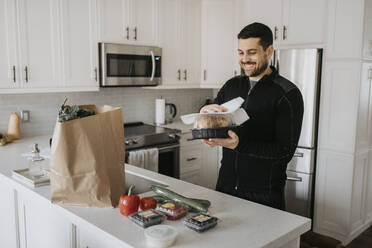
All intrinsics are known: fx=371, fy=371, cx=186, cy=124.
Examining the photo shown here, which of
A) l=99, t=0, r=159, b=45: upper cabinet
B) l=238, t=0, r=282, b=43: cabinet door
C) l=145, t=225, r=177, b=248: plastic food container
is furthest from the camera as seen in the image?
l=238, t=0, r=282, b=43: cabinet door

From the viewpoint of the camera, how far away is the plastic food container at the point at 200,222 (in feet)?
4.34

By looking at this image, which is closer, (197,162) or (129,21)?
(129,21)

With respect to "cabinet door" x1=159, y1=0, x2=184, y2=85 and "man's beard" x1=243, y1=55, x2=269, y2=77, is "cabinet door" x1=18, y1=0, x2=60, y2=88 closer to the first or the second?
"cabinet door" x1=159, y1=0, x2=184, y2=85

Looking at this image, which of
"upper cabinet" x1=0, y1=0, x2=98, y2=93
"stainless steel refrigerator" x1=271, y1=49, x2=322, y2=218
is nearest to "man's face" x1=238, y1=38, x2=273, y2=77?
"stainless steel refrigerator" x1=271, y1=49, x2=322, y2=218

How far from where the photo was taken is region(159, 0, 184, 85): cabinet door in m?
3.83

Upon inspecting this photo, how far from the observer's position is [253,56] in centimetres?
195

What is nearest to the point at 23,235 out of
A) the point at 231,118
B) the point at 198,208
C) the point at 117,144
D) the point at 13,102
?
the point at 117,144

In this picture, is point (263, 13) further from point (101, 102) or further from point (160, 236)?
point (160, 236)

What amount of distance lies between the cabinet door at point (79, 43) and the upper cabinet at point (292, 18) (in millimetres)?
1564

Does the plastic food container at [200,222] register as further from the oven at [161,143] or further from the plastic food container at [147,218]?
the oven at [161,143]

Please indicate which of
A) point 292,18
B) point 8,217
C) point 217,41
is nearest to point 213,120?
point 8,217

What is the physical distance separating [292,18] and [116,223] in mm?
2714

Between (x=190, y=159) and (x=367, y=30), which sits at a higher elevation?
(x=367, y=30)

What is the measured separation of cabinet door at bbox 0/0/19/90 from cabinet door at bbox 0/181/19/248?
3.34ft
